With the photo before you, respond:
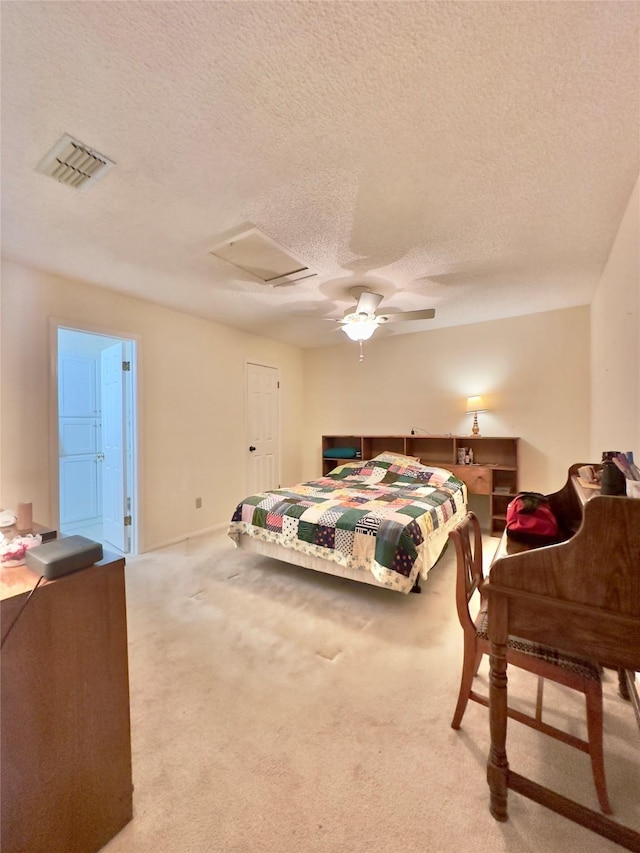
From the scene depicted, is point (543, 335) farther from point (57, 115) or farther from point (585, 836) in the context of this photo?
point (57, 115)

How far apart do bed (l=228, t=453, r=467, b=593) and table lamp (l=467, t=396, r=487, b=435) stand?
0.87 m

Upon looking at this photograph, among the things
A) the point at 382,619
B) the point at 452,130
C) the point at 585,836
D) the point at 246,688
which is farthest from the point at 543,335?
the point at 246,688

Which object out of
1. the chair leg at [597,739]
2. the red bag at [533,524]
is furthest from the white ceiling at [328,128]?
the chair leg at [597,739]

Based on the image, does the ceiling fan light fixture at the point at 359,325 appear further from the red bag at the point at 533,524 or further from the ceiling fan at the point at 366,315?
the red bag at the point at 533,524

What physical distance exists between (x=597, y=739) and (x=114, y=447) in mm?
3921

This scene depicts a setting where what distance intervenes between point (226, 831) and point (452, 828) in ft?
2.35

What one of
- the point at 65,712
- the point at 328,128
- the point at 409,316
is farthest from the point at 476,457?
the point at 65,712

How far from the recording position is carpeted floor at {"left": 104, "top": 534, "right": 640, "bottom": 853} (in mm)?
1111

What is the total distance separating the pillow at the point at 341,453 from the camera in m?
5.07

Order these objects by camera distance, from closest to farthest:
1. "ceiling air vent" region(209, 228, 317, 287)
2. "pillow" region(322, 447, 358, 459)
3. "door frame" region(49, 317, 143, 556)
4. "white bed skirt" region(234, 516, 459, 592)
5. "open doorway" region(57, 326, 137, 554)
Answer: "ceiling air vent" region(209, 228, 317, 287), "white bed skirt" region(234, 516, 459, 592), "door frame" region(49, 317, 143, 556), "open doorway" region(57, 326, 137, 554), "pillow" region(322, 447, 358, 459)

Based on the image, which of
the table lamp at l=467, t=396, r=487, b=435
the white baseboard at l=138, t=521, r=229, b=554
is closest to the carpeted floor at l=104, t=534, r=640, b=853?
the white baseboard at l=138, t=521, r=229, b=554

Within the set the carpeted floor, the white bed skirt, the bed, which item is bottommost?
the carpeted floor

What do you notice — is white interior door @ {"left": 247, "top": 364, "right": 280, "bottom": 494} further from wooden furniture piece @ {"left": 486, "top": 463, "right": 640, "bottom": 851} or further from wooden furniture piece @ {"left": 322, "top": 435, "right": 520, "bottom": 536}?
wooden furniture piece @ {"left": 486, "top": 463, "right": 640, "bottom": 851}

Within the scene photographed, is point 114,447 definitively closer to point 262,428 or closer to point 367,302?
point 262,428
